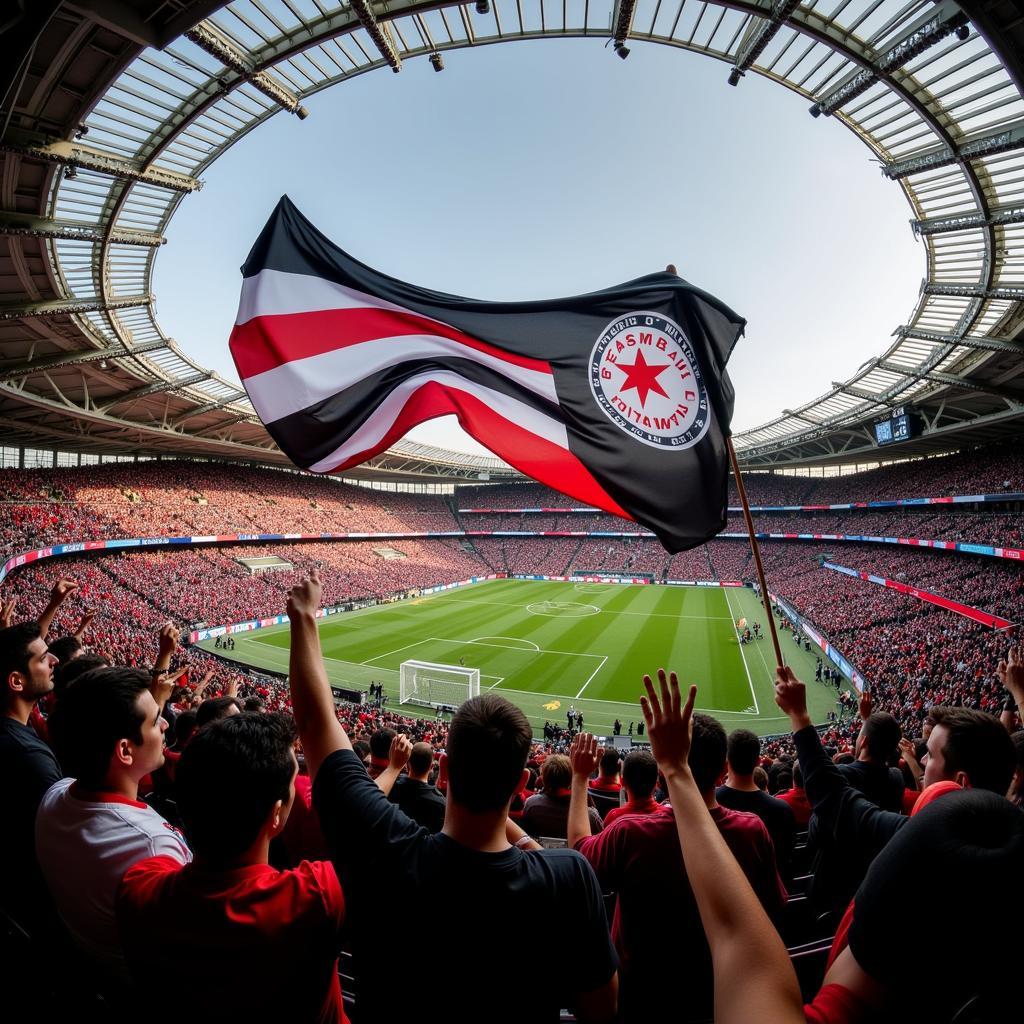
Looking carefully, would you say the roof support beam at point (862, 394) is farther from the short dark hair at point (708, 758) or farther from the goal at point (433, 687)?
the short dark hair at point (708, 758)

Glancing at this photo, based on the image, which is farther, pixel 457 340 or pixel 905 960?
pixel 457 340

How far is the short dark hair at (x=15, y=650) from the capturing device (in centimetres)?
338

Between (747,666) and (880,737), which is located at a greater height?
(880,737)

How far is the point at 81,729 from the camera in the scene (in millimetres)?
2312

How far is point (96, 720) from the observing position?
2326 mm

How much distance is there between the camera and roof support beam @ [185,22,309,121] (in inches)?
365

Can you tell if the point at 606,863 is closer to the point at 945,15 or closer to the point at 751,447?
the point at 945,15

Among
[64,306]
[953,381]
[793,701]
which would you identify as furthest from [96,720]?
[953,381]

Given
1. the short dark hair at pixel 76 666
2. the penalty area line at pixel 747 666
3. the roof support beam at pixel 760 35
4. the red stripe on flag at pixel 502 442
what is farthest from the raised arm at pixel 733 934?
the penalty area line at pixel 747 666

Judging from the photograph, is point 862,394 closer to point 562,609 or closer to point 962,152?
point 962,152

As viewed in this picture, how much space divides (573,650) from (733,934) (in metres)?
30.7

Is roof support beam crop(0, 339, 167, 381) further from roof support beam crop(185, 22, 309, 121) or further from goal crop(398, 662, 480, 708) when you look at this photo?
goal crop(398, 662, 480, 708)

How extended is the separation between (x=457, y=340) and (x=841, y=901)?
5.96 meters

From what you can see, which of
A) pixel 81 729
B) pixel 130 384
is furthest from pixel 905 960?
pixel 130 384
